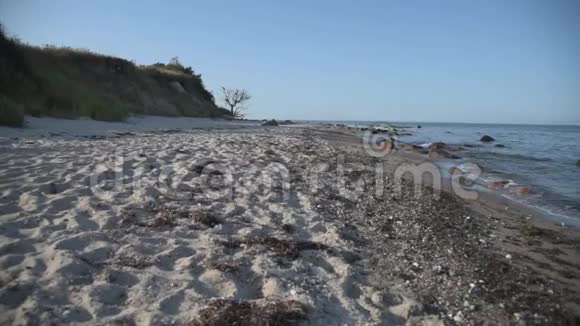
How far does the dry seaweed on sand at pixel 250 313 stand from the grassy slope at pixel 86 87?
8604 millimetres

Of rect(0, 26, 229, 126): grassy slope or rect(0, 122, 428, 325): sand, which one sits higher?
rect(0, 26, 229, 126): grassy slope

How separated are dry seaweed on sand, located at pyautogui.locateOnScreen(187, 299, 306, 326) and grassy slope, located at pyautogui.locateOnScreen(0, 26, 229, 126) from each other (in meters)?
8.60

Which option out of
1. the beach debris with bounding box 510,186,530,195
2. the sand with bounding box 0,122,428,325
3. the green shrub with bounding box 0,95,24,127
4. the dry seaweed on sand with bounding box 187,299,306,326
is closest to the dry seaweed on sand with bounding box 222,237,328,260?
the sand with bounding box 0,122,428,325

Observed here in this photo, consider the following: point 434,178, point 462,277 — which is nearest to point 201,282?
point 462,277

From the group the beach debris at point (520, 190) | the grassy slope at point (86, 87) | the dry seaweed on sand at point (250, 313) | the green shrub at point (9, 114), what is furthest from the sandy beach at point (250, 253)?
the grassy slope at point (86, 87)

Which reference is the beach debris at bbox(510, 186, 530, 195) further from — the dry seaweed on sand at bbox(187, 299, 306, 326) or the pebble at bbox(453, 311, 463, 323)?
the dry seaweed on sand at bbox(187, 299, 306, 326)

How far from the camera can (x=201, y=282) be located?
2434 millimetres

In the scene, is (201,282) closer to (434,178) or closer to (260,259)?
(260,259)

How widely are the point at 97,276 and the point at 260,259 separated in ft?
4.02

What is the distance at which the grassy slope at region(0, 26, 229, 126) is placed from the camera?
10.6 m

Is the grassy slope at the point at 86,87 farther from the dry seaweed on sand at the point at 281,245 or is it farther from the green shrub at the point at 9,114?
the dry seaweed on sand at the point at 281,245

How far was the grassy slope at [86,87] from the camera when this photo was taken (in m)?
10.6

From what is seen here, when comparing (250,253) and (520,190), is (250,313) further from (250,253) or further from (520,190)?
(520,190)

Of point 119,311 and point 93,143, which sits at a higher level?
point 93,143
